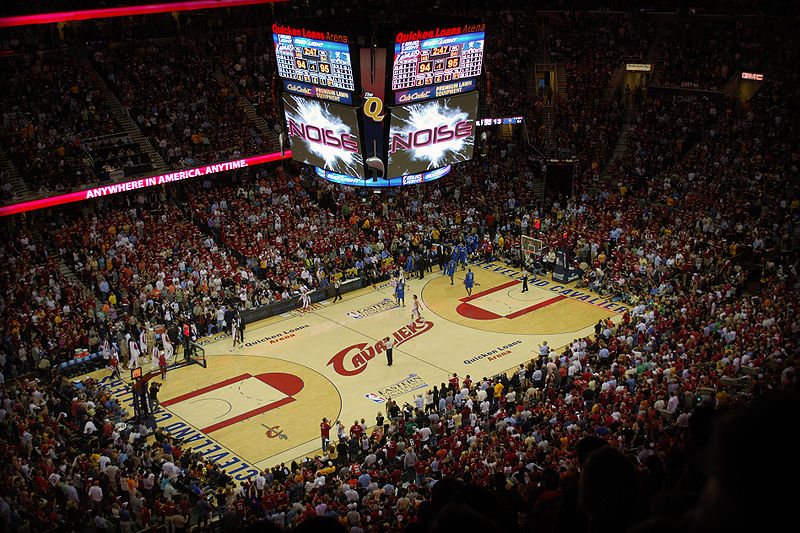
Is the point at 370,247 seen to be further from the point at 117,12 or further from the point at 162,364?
the point at 117,12

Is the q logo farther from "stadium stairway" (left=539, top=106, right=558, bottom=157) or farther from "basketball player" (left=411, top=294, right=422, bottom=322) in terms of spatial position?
"stadium stairway" (left=539, top=106, right=558, bottom=157)

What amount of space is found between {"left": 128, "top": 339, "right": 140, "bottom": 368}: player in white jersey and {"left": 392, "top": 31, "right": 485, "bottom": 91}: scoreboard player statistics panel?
12.2m

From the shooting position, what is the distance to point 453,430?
21609 mm

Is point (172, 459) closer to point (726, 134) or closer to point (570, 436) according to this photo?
point (570, 436)

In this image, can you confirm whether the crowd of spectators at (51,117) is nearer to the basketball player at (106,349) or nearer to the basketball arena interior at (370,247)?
the basketball arena interior at (370,247)

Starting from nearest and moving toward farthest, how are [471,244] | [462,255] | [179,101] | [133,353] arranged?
[133,353] < [462,255] < [471,244] < [179,101]

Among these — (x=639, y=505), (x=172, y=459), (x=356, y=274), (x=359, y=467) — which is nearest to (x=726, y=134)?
(x=356, y=274)

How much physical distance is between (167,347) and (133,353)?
1.12 metres

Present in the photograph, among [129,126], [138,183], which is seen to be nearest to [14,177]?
[138,183]

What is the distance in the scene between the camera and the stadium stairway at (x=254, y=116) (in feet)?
128

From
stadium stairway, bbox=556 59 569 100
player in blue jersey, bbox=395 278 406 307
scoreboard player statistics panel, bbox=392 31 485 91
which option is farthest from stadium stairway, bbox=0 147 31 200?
stadium stairway, bbox=556 59 569 100

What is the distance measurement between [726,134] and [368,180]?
20.0m

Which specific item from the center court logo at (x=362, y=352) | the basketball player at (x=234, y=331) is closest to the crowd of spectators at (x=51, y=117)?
the basketball player at (x=234, y=331)

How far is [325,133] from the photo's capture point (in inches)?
1057
